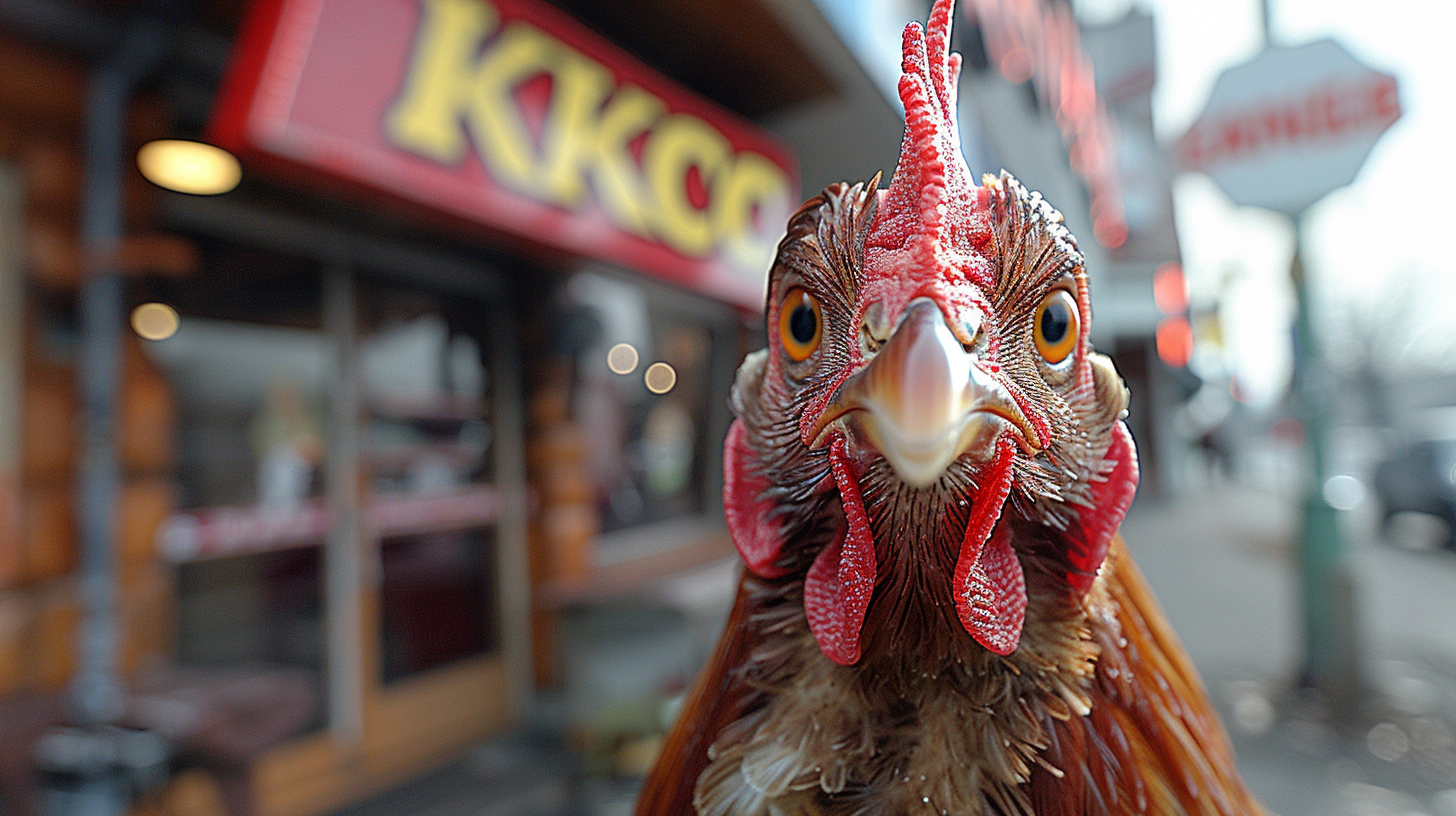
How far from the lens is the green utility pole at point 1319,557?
12.5 feet

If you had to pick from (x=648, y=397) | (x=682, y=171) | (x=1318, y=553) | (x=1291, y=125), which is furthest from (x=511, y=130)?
(x=1318, y=553)

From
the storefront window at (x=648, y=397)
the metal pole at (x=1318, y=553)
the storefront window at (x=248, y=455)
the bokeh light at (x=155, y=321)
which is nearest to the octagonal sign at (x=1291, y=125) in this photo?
the metal pole at (x=1318, y=553)

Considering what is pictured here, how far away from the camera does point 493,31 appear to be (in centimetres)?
248

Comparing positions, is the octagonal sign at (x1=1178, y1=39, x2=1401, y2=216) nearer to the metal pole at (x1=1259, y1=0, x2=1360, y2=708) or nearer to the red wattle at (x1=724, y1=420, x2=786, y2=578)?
the metal pole at (x1=1259, y1=0, x2=1360, y2=708)

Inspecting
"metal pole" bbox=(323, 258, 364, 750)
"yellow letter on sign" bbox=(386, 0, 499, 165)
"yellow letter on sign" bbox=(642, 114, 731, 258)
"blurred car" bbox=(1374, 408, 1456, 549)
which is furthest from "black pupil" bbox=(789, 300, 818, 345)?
"blurred car" bbox=(1374, 408, 1456, 549)

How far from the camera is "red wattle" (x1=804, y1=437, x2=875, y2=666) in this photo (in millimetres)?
598

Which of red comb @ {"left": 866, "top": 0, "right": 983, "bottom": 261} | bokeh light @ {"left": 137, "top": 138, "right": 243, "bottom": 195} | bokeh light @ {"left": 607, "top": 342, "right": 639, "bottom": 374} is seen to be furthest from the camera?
bokeh light @ {"left": 607, "top": 342, "right": 639, "bottom": 374}

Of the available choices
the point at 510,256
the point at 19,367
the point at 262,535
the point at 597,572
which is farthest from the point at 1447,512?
the point at 19,367

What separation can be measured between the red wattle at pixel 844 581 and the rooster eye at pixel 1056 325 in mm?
205

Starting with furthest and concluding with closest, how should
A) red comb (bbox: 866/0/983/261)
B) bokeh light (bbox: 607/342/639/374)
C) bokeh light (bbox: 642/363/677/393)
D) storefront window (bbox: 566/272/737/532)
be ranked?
1. bokeh light (bbox: 642/363/677/393)
2. bokeh light (bbox: 607/342/639/374)
3. storefront window (bbox: 566/272/737/532)
4. red comb (bbox: 866/0/983/261)

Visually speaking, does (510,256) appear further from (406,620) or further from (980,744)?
(980,744)

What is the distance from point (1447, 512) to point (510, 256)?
1197cm

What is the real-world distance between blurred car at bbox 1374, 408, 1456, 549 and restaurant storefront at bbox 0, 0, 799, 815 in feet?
33.7

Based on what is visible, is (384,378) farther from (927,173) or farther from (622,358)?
(927,173)
